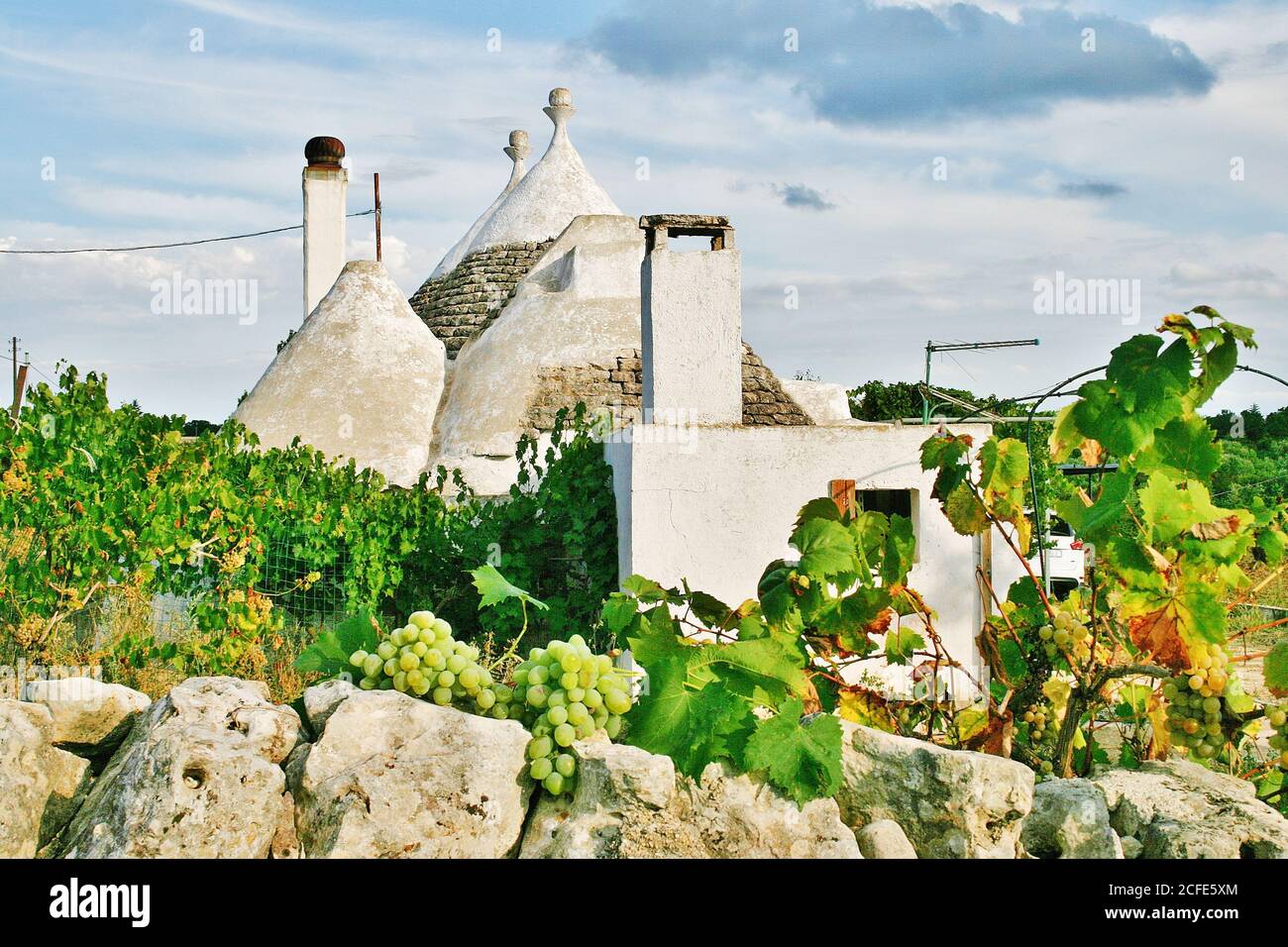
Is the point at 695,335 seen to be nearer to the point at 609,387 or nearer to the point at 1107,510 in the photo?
the point at 1107,510

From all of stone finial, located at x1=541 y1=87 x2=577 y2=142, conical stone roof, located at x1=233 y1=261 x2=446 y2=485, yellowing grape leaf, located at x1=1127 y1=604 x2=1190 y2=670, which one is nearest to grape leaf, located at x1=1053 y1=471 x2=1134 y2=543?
yellowing grape leaf, located at x1=1127 y1=604 x2=1190 y2=670

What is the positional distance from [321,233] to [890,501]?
14407 millimetres

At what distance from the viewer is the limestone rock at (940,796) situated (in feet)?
9.27

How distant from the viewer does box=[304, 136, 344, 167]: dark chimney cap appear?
66.4 feet

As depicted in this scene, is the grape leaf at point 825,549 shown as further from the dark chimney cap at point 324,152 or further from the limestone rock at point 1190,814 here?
the dark chimney cap at point 324,152

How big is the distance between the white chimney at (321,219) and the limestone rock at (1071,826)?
19158 millimetres

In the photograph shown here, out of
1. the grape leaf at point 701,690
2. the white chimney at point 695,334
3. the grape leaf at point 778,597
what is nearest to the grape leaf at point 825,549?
the grape leaf at point 778,597

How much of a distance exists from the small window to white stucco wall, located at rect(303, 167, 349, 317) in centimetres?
1388

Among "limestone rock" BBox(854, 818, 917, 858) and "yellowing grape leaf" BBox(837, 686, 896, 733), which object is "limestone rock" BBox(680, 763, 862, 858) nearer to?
"limestone rock" BBox(854, 818, 917, 858)

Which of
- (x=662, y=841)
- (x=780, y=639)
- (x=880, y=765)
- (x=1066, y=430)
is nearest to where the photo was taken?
(x=662, y=841)
